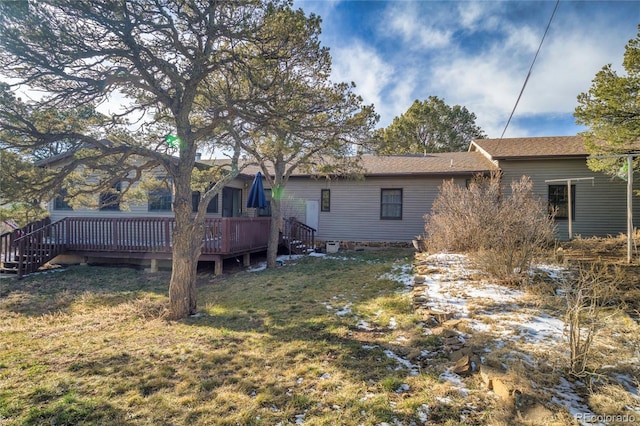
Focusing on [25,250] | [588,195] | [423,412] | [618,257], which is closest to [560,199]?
[588,195]

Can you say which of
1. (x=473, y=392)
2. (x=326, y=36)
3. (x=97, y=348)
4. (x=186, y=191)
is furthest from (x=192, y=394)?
(x=326, y=36)

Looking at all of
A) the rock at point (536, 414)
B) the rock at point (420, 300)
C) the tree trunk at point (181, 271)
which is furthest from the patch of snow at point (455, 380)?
the tree trunk at point (181, 271)

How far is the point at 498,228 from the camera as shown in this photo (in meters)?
5.89

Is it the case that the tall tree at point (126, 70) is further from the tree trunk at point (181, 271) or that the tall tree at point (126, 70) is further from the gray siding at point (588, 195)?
the gray siding at point (588, 195)

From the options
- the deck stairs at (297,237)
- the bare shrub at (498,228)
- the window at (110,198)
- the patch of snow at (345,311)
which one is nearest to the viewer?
the patch of snow at (345,311)

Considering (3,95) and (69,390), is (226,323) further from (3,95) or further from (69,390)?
(3,95)

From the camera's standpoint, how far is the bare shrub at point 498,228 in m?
5.43

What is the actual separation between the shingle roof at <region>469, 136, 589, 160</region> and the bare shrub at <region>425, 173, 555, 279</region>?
537 centimetres

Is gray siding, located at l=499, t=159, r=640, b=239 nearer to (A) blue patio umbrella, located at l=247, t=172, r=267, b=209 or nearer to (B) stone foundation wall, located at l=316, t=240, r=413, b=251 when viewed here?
(B) stone foundation wall, located at l=316, t=240, r=413, b=251

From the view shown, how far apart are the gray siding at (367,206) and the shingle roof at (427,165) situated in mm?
391

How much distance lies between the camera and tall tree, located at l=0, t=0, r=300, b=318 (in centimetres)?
400

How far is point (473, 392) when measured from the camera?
2.63 meters

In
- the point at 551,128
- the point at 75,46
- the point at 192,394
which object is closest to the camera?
the point at 192,394

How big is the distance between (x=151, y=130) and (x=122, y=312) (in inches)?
137
